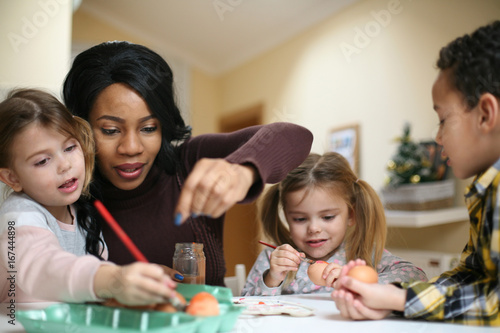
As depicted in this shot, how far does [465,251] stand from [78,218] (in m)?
0.78

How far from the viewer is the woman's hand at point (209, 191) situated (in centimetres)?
63

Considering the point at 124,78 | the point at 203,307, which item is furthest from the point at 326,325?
the point at 124,78

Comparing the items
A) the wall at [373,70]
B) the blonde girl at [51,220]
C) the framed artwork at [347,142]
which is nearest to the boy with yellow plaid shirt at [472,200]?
the blonde girl at [51,220]

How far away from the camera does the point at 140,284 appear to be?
0.53 meters

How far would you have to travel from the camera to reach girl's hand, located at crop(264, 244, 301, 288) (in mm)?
1086

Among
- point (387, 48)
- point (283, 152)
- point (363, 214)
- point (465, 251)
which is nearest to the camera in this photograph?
point (465, 251)

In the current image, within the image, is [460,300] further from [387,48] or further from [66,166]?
[387,48]

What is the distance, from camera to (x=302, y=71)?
336 centimetres

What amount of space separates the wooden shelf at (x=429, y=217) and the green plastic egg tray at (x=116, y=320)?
1602mm

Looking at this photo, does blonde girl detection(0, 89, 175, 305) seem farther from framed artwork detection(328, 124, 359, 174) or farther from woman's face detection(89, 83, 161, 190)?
framed artwork detection(328, 124, 359, 174)

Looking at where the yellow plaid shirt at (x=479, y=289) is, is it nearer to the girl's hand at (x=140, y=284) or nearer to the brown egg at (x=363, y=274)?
the brown egg at (x=363, y=274)

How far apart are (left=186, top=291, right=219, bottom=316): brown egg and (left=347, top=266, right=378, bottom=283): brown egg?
25 cm

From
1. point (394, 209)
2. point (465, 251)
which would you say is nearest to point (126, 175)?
point (465, 251)

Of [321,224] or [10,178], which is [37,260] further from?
[321,224]
